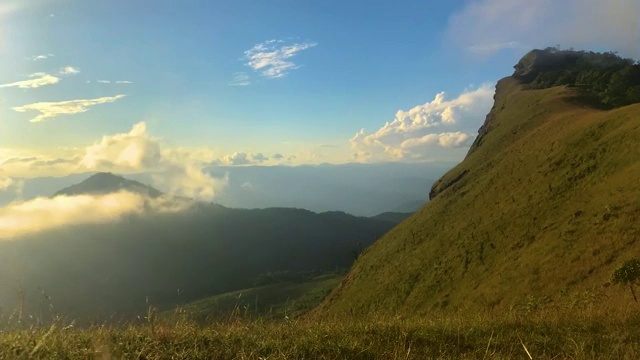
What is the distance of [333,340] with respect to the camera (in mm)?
6039

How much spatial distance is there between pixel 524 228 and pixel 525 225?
48 cm

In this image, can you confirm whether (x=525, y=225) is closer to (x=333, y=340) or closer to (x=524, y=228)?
(x=524, y=228)

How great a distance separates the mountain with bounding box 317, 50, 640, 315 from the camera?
32906 millimetres

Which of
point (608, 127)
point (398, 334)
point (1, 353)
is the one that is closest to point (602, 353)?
point (398, 334)

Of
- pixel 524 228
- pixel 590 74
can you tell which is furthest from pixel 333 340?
pixel 590 74

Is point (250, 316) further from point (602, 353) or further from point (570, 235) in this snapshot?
point (570, 235)

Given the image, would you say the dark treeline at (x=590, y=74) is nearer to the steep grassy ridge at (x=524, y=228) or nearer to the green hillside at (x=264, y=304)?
the steep grassy ridge at (x=524, y=228)

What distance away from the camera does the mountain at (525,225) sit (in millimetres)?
32906

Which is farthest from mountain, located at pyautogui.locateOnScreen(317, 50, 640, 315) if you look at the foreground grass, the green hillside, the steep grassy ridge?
the foreground grass

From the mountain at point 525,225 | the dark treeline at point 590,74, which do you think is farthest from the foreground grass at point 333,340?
the dark treeline at point 590,74

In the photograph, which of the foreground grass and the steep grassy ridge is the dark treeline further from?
the foreground grass

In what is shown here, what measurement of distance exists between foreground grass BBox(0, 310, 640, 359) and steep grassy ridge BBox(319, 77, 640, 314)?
1946cm

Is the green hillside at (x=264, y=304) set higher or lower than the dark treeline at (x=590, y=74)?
lower

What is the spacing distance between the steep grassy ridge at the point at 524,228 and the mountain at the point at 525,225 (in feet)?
0.52
